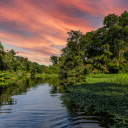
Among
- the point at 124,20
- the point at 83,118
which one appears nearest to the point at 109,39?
the point at 124,20

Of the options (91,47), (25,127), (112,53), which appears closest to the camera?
(25,127)

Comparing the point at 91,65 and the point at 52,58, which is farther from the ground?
the point at 52,58

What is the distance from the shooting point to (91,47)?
205ft

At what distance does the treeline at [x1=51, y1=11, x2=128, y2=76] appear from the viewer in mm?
49250

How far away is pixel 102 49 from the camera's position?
57.3 m

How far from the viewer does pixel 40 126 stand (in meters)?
6.86

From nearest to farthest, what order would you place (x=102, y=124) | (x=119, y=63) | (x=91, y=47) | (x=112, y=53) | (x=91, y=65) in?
(x=102, y=124)
(x=119, y=63)
(x=112, y=53)
(x=91, y=65)
(x=91, y=47)

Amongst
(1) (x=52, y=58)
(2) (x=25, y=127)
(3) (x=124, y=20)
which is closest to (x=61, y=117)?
(2) (x=25, y=127)

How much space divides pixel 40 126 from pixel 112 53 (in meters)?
50.5

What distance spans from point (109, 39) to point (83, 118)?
164 feet

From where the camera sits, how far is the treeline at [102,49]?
49.2m

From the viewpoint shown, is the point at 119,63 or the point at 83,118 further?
the point at 119,63

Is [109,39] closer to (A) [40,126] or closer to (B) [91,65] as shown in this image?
(B) [91,65]

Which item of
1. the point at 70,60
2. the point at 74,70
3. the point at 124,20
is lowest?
the point at 74,70
